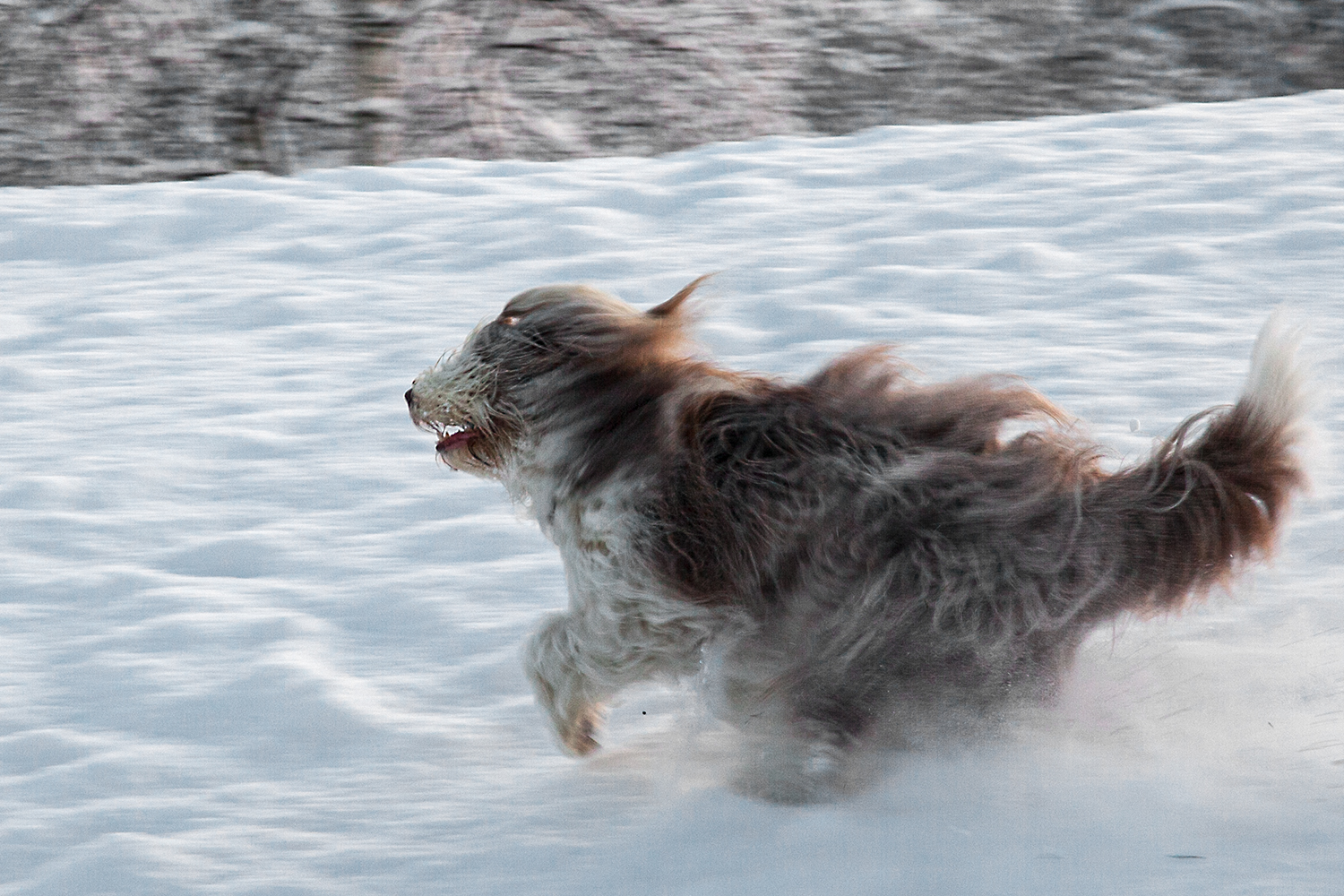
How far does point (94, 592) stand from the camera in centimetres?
365

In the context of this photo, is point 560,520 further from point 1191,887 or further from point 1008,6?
point 1008,6

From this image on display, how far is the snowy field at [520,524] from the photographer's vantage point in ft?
8.05

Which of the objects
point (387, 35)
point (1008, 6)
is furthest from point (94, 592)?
point (1008, 6)

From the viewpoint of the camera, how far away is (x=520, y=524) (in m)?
3.88

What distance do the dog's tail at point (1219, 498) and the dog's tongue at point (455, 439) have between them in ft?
3.80

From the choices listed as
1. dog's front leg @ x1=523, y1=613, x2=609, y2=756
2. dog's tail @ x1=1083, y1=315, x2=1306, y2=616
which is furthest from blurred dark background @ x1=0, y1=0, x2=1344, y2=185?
dog's tail @ x1=1083, y1=315, x2=1306, y2=616

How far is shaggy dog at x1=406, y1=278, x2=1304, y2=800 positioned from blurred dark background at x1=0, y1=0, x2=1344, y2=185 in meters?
7.64

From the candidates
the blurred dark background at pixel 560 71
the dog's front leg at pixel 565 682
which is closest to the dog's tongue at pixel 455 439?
the dog's front leg at pixel 565 682

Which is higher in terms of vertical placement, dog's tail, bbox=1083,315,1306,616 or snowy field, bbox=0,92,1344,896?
dog's tail, bbox=1083,315,1306,616

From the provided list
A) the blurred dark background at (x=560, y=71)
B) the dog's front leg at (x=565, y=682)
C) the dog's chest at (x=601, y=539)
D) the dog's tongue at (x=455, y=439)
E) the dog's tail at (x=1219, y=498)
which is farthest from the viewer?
the blurred dark background at (x=560, y=71)

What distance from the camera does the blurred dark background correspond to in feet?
32.9

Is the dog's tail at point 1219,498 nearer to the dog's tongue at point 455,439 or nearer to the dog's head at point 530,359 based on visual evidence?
the dog's head at point 530,359

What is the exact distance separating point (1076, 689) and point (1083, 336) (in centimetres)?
223

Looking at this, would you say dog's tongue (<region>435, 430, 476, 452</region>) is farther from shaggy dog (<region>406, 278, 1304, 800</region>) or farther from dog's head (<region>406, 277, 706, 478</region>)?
shaggy dog (<region>406, 278, 1304, 800</region>)
